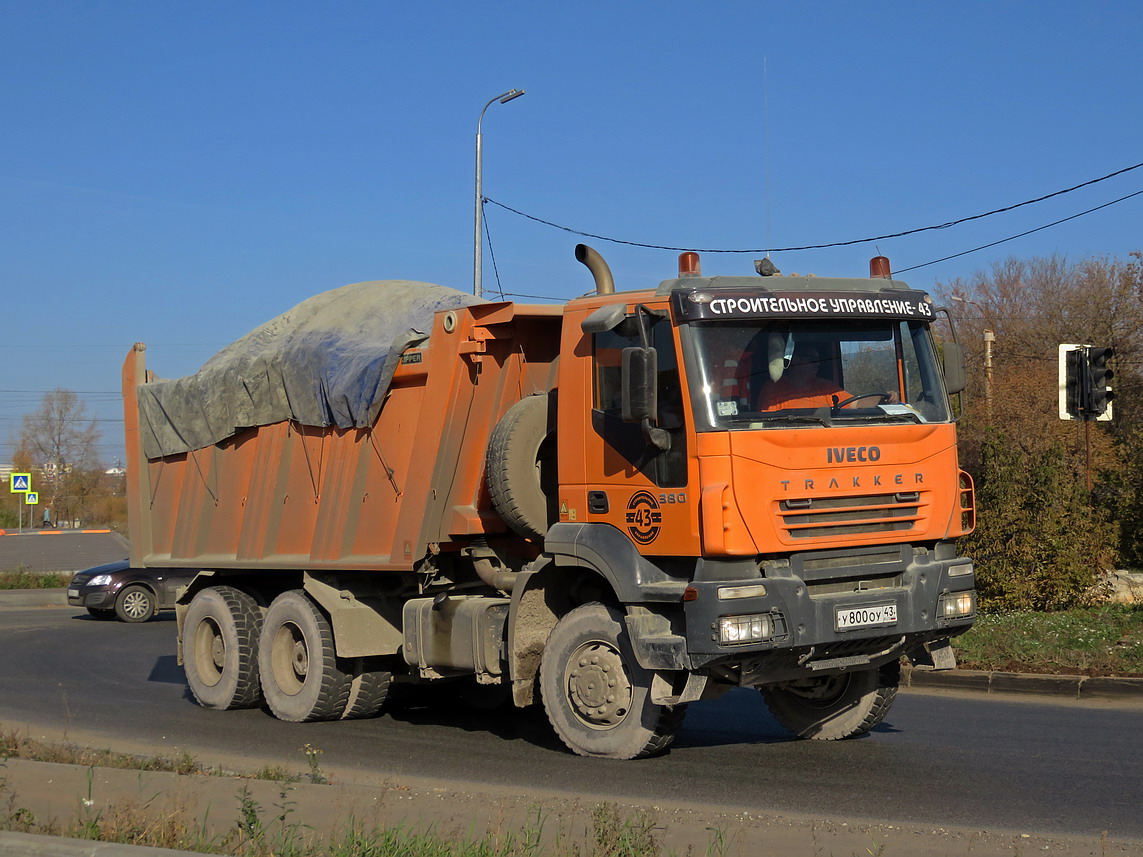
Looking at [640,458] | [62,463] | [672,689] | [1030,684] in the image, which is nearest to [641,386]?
[640,458]

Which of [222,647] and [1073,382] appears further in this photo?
[1073,382]

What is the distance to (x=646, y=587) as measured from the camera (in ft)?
26.8

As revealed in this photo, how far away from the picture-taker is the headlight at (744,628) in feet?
25.3

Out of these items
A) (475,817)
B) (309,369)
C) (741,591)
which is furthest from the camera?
(309,369)

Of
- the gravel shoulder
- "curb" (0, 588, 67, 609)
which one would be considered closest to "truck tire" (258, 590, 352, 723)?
the gravel shoulder

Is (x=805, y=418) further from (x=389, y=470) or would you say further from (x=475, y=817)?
(x=389, y=470)

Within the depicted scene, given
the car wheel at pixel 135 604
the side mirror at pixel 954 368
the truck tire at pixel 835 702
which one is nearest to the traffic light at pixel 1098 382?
the side mirror at pixel 954 368

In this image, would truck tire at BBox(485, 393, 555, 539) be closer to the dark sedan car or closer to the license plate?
the license plate

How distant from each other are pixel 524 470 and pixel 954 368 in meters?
3.15

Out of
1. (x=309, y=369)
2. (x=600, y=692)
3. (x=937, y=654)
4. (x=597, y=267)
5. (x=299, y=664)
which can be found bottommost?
(x=299, y=664)

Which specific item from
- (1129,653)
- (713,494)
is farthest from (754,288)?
(1129,653)

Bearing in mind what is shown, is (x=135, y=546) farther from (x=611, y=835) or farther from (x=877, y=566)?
(x=611, y=835)

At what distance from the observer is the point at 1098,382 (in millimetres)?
13984

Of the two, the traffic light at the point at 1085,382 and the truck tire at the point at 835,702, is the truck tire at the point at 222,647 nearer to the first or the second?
the truck tire at the point at 835,702
